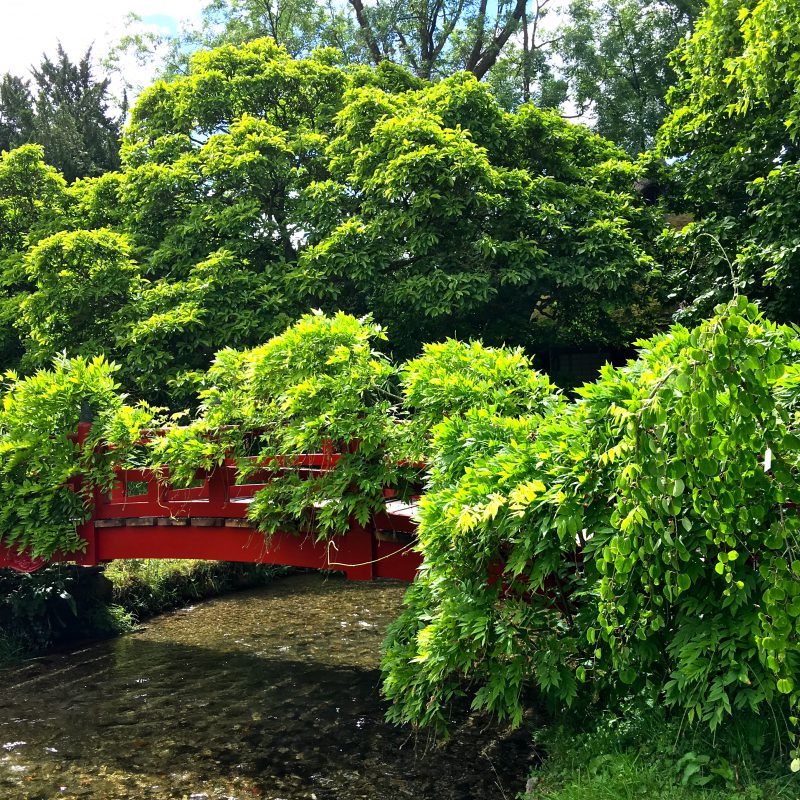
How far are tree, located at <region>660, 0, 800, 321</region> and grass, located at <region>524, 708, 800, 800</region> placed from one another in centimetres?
609

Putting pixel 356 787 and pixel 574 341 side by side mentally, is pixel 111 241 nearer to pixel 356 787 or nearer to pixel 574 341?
pixel 574 341

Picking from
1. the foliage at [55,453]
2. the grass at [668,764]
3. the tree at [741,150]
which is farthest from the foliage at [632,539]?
the tree at [741,150]

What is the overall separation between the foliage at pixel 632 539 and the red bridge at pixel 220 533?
136 cm

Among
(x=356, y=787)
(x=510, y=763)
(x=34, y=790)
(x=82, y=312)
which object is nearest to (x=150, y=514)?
(x=34, y=790)

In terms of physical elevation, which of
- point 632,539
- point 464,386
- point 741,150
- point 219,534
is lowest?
point 219,534

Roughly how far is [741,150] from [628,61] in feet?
33.4

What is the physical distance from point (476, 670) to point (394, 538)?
2.18 m

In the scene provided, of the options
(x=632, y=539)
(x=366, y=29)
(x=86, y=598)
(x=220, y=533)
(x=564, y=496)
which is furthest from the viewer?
(x=366, y=29)

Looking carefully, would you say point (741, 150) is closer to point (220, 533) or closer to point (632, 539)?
point (220, 533)

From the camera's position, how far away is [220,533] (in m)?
8.49

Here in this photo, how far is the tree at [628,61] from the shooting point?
20125mm

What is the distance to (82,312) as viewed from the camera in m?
12.9

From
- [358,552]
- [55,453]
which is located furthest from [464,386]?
[55,453]

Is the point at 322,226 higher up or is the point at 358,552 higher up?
the point at 322,226
